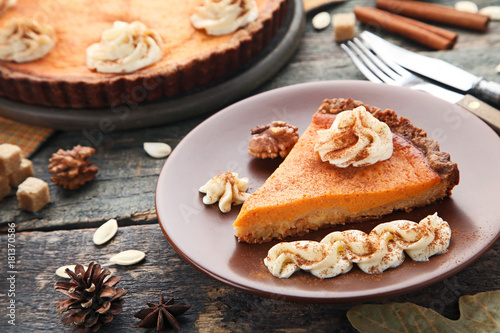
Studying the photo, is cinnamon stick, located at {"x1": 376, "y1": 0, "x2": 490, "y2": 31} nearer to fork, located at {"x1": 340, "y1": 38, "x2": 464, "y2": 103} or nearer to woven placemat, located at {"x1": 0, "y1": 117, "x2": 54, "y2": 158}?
fork, located at {"x1": 340, "y1": 38, "x2": 464, "y2": 103}

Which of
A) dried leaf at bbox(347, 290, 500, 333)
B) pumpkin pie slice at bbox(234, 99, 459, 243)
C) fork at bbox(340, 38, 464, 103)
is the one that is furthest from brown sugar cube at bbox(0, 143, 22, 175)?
fork at bbox(340, 38, 464, 103)

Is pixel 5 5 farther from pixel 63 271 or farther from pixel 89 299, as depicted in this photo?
pixel 89 299

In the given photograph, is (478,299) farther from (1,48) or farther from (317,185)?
(1,48)

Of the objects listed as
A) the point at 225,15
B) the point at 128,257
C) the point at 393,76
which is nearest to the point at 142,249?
the point at 128,257

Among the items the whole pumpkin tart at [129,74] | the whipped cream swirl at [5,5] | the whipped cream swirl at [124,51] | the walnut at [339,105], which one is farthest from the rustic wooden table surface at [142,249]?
the whipped cream swirl at [5,5]

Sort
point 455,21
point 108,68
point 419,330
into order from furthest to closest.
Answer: point 455,21
point 108,68
point 419,330

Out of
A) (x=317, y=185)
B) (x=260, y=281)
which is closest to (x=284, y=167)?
(x=317, y=185)
